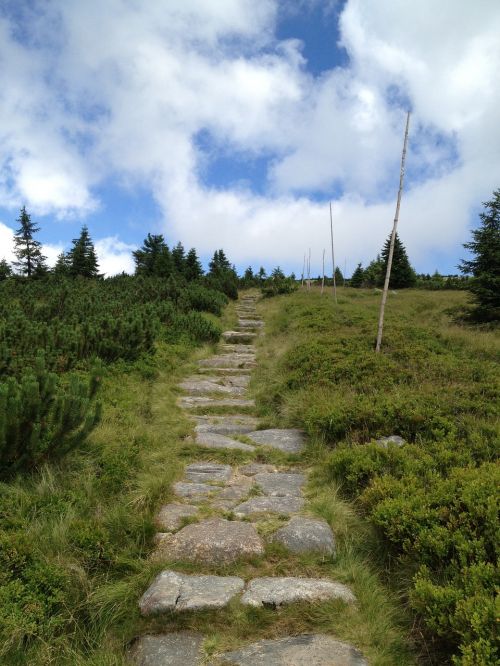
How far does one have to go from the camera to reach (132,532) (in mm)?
3658

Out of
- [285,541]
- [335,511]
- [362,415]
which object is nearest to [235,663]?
[285,541]

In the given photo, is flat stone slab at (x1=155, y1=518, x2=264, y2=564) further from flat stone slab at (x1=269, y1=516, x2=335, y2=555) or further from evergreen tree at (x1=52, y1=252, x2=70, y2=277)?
evergreen tree at (x1=52, y1=252, x2=70, y2=277)

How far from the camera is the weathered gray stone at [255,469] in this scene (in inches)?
207

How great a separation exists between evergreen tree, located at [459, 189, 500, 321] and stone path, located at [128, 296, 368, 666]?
1478cm

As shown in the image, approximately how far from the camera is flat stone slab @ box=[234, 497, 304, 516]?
165 inches

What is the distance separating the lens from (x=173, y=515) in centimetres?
403

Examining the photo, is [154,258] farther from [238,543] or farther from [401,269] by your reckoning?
[238,543]

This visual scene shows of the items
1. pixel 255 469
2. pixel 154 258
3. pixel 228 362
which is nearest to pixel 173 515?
pixel 255 469

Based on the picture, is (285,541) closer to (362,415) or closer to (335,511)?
(335,511)

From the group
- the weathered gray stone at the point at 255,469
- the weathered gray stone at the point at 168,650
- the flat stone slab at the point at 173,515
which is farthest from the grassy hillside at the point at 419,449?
the flat stone slab at the point at 173,515

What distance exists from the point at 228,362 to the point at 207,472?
6.31 metres

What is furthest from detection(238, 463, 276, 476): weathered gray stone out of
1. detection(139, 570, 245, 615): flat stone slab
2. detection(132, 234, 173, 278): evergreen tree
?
detection(132, 234, 173, 278): evergreen tree

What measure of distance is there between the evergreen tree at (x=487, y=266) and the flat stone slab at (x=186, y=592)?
17848mm

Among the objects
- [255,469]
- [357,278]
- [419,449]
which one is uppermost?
[357,278]
